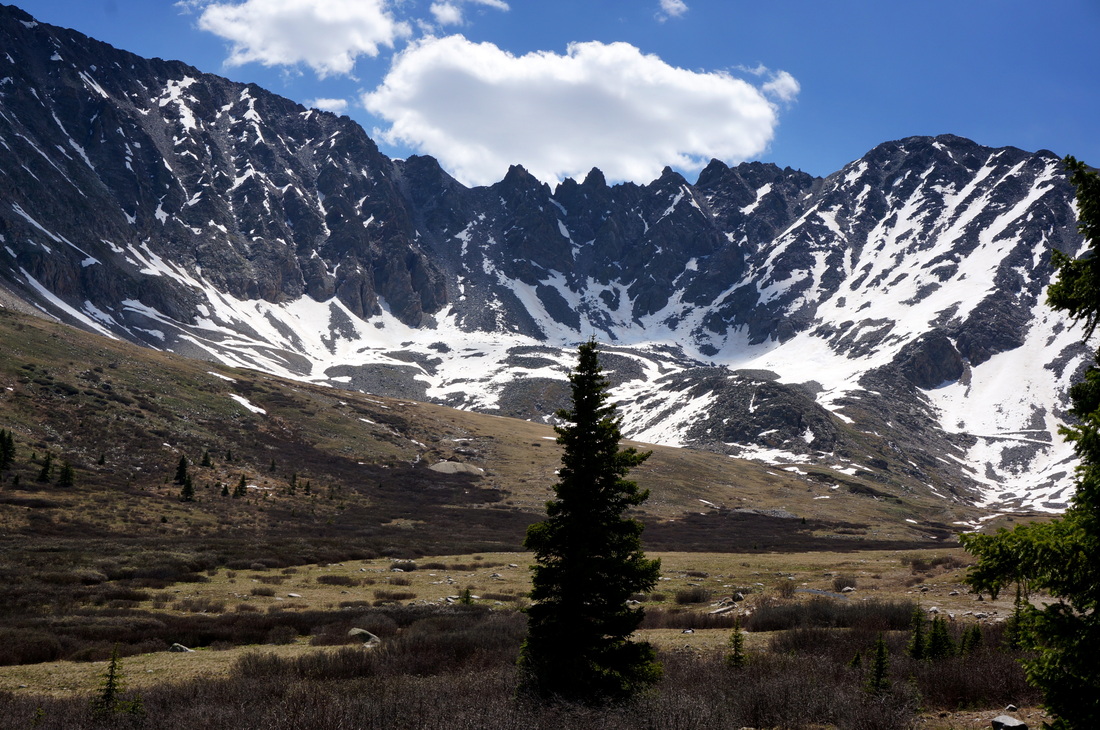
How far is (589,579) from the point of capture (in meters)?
13.6

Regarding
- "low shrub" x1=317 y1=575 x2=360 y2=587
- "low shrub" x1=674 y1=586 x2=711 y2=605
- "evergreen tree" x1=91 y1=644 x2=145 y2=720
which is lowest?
"low shrub" x1=317 y1=575 x2=360 y2=587

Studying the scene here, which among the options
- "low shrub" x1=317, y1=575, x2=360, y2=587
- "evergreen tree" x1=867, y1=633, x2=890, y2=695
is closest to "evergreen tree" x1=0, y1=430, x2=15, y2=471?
"low shrub" x1=317, y1=575, x2=360, y2=587

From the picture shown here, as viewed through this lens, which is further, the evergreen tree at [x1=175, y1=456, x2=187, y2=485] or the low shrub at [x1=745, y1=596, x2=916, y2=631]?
the evergreen tree at [x1=175, y1=456, x2=187, y2=485]

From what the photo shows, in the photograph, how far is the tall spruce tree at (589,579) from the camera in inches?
513

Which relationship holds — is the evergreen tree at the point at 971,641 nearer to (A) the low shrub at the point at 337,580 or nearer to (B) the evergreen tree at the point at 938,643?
(B) the evergreen tree at the point at 938,643

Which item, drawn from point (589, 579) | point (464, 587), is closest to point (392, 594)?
point (464, 587)

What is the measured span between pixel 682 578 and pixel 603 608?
27926mm

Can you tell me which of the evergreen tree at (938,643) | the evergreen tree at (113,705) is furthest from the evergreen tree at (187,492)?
the evergreen tree at (938,643)

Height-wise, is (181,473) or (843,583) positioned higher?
(181,473)

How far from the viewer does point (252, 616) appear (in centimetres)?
2381

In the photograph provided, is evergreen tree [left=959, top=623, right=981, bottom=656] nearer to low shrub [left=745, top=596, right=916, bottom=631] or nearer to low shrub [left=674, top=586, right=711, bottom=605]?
low shrub [left=745, top=596, right=916, bottom=631]

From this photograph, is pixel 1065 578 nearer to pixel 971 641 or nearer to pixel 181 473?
pixel 971 641

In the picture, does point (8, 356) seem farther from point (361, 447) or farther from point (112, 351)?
point (361, 447)

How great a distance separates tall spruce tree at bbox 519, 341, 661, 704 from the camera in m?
13.0
